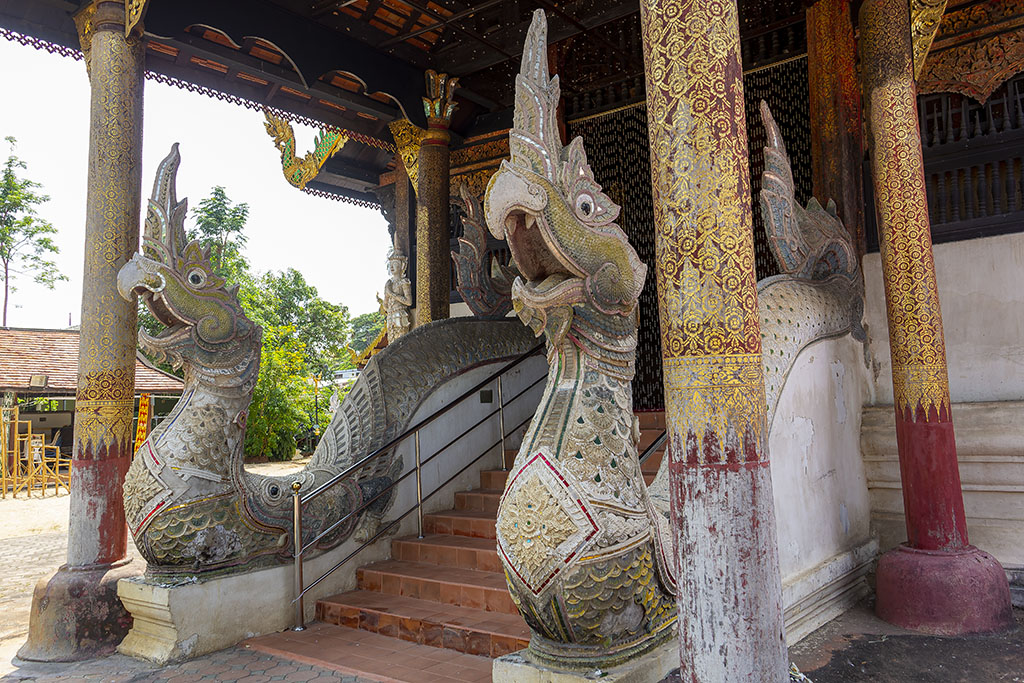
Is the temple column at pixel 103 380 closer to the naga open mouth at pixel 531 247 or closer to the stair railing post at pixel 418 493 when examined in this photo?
the stair railing post at pixel 418 493

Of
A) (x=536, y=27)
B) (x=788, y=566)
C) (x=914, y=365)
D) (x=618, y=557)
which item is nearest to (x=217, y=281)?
(x=536, y=27)

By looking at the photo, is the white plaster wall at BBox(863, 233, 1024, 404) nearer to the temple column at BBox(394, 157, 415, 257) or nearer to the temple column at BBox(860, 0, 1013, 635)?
the temple column at BBox(860, 0, 1013, 635)

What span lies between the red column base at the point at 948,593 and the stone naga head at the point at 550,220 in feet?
8.19

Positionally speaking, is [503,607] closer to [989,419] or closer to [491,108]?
[989,419]

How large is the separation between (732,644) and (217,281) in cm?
398

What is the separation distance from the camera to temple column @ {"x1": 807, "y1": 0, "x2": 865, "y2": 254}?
18.5 ft

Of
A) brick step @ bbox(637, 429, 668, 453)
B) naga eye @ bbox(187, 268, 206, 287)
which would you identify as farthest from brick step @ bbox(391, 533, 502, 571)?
naga eye @ bbox(187, 268, 206, 287)

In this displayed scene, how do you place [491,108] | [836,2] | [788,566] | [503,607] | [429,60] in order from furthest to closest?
[491,108] → [429,60] → [836,2] → [503,607] → [788,566]

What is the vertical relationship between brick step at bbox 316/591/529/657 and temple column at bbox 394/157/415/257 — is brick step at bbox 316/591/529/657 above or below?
below

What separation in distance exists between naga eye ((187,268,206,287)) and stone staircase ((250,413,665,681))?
2.27 metres

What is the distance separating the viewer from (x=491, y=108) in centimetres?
877

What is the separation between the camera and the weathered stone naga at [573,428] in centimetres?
287

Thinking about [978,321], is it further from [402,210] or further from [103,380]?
[402,210]

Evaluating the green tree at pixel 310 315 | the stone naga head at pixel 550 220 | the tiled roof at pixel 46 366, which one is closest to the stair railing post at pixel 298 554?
the stone naga head at pixel 550 220
